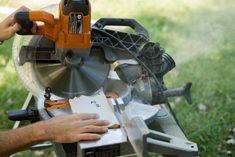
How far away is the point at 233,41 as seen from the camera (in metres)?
A: 3.96

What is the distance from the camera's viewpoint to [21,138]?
1.44m

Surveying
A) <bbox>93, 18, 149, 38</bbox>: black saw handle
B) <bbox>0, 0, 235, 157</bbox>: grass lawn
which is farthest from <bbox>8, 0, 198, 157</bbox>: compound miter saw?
<bbox>0, 0, 235, 157</bbox>: grass lawn

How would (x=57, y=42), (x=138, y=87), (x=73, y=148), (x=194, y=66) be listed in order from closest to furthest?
1. (x=73, y=148)
2. (x=57, y=42)
3. (x=138, y=87)
4. (x=194, y=66)

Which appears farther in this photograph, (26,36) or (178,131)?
(26,36)

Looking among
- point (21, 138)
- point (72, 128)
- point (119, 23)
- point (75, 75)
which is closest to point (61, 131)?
point (72, 128)

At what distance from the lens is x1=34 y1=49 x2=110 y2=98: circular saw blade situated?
1663mm

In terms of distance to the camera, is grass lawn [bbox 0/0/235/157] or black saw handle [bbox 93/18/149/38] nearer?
black saw handle [bbox 93/18/149/38]

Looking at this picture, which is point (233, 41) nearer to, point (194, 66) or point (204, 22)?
point (204, 22)

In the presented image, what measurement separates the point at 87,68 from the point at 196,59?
2140 millimetres

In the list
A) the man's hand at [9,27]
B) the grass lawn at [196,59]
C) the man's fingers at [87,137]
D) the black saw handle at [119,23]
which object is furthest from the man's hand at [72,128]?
the grass lawn at [196,59]

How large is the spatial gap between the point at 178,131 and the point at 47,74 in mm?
565

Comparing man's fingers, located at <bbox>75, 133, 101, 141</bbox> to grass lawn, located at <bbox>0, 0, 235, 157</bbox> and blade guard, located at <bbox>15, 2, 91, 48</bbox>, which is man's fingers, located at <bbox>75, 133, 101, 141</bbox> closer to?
blade guard, located at <bbox>15, 2, 91, 48</bbox>

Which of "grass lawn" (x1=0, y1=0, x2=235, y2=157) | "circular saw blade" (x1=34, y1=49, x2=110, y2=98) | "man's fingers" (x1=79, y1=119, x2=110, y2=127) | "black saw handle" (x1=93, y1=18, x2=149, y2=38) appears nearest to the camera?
"man's fingers" (x1=79, y1=119, x2=110, y2=127)

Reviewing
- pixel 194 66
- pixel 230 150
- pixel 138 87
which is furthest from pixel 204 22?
pixel 138 87
